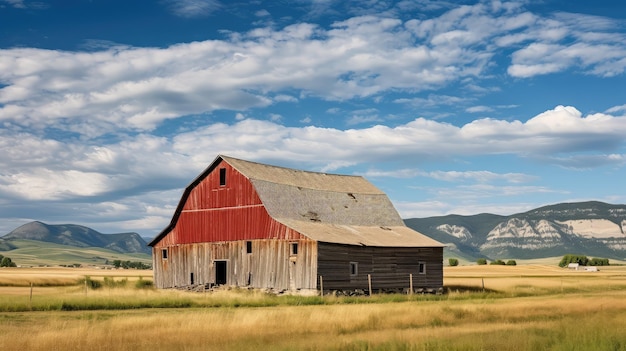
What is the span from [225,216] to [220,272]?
405 centimetres

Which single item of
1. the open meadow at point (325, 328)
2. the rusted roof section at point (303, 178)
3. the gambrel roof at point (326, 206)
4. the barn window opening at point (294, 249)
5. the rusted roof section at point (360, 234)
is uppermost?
the rusted roof section at point (303, 178)

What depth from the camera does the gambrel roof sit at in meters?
46.5

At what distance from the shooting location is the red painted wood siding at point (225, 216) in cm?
4566

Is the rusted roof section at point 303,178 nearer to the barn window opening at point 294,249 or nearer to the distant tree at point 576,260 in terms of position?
the barn window opening at point 294,249

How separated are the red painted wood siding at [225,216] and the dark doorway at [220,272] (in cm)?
178

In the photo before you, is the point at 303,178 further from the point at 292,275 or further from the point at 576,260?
the point at 576,260

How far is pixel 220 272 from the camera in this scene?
1923 inches

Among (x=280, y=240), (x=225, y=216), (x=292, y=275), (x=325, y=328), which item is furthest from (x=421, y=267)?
(x=325, y=328)

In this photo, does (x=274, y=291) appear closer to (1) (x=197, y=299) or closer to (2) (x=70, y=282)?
(1) (x=197, y=299)

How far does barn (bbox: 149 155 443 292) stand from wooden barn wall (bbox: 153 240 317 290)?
0.21ft

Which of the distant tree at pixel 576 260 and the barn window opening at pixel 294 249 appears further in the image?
the distant tree at pixel 576 260

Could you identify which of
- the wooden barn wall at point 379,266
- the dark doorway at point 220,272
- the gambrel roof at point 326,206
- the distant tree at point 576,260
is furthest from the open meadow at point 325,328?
the distant tree at point 576,260

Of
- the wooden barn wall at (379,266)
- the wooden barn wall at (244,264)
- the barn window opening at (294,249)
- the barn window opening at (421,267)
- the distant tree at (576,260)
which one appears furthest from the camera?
the distant tree at (576,260)

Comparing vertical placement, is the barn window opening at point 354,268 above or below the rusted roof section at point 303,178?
below
